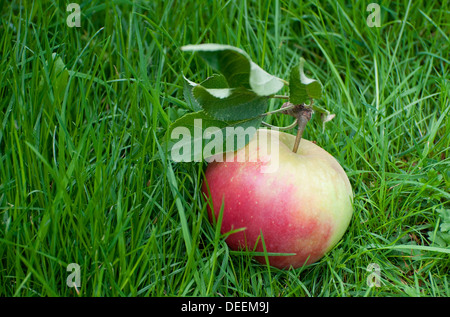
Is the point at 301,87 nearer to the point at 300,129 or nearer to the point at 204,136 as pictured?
the point at 300,129

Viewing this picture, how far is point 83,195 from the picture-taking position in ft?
4.84

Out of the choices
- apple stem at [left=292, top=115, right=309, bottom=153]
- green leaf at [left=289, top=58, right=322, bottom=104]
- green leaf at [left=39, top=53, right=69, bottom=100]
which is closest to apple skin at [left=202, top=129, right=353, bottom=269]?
apple stem at [left=292, top=115, right=309, bottom=153]

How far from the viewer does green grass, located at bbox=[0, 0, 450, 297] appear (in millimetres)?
1376

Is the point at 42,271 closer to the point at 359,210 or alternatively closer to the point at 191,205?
the point at 191,205

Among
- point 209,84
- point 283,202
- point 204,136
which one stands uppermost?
point 209,84

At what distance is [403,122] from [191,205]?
0.90m

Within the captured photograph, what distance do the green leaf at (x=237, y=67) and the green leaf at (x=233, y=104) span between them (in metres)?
0.03

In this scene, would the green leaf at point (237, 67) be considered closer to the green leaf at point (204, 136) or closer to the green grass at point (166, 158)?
the green leaf at point (204, 136)

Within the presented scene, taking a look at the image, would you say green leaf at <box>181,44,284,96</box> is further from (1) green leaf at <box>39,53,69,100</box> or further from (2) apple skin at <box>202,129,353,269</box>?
(1) green leaf at <box>39,53,69,100</box>

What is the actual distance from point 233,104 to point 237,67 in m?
0.15

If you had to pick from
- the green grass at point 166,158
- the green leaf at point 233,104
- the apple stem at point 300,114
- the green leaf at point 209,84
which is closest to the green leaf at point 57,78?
the green grass at point 166,158

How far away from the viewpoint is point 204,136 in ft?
4.86

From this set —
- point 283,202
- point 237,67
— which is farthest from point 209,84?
point 283,202

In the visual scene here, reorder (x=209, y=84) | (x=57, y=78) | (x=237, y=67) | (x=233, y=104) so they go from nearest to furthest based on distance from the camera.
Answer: (x=237, y=67)
(x=233, y=104)
(x=209, y=84)
(x=57, y=78)
